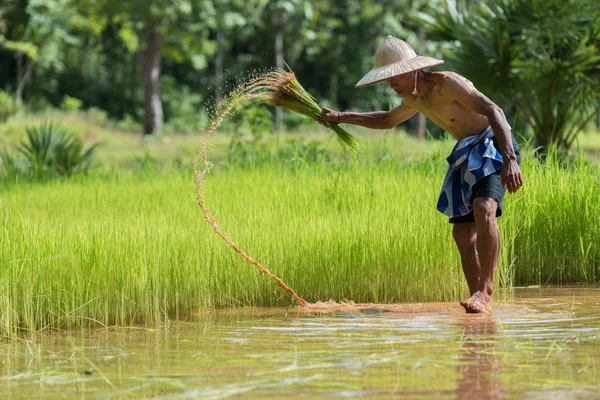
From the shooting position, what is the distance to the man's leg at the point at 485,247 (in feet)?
15.3

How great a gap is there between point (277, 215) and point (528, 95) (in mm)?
5317

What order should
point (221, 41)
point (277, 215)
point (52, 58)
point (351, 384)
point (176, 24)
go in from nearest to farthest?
point (351, 384) → point (277, 215) → point (176, 24) → point (52, 58) → point (221, 41)

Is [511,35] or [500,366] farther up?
[511,35]

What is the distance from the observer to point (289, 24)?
2588 cm

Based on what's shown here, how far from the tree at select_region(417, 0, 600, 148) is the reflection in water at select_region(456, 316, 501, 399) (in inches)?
213

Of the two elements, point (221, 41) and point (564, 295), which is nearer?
point (564, 295)

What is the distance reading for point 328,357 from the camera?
3.72 meters

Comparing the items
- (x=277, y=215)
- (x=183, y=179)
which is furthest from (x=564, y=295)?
(x=183, y=179)

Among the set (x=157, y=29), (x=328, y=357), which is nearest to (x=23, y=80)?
(x=157, y=29)

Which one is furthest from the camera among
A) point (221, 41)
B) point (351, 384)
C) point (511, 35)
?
point (221, 41)

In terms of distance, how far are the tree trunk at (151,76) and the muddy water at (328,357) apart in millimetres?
17235

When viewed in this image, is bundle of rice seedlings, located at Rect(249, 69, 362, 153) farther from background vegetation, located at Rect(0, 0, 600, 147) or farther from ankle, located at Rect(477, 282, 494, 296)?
background vegetation, located at Rect(0, 0, 600, 147)

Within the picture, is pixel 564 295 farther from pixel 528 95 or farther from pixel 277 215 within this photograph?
pixel 528 95

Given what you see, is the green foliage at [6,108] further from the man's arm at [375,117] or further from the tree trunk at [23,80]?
the man's arm at [375,117]
